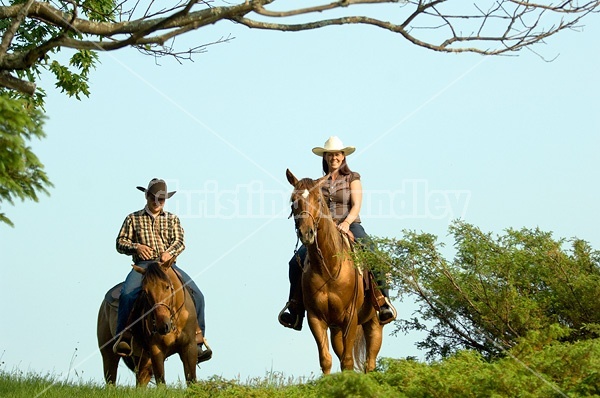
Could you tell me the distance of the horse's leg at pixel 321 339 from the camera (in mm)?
14422

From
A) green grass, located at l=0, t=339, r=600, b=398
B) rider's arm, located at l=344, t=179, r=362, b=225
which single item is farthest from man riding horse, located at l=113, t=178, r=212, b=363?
green grass, located at l=0, t=339, r=600, b=398

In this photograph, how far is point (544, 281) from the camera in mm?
13602

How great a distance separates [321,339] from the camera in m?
14.7

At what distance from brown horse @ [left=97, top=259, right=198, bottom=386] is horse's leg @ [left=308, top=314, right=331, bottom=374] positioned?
74.9 inches

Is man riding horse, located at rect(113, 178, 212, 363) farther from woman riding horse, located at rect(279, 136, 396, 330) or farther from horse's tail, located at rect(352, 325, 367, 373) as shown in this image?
horse's tail, located at rect(352, 325, 367, 373)

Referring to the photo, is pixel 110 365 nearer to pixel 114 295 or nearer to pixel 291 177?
pixel 114 295

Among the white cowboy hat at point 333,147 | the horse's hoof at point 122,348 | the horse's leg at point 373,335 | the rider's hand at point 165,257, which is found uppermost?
the white cowboy hat at point 333,147

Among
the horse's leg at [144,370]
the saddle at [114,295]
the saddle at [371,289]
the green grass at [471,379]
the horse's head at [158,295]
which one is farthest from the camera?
the saddle at [114,295]

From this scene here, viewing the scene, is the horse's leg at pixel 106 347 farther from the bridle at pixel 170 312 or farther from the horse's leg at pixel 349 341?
the horse's leg at pixel 349 341

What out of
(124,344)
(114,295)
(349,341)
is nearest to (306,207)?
(349,341)

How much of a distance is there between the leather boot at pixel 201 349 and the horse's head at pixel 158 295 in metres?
0.88

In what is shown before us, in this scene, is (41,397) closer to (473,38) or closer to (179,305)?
(179,305)

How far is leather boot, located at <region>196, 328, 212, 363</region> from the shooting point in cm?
1577

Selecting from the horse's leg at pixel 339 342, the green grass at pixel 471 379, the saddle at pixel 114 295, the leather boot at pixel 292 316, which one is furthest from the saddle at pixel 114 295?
the green grass at pixel 471 379
